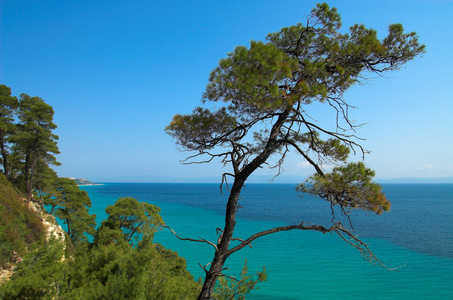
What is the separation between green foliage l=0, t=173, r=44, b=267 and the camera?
10.2 meters

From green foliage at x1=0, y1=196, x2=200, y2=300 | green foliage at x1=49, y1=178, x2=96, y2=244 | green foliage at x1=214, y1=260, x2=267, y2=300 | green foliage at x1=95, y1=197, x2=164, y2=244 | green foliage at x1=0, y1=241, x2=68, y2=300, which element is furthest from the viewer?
green foliage at x1=49, y1=178, x2=96, y2=244

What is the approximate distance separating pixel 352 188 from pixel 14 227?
14168 mm

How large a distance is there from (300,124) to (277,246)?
27465 mm

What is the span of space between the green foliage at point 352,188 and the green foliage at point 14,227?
24.6ft

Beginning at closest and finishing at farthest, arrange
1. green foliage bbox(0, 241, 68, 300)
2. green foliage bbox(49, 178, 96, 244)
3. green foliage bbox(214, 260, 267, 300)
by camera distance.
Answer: green foliage bbox(0, 241, 68, 300), green foliage bbox(214, 260, 267, 300), green foliage bbox(49, 178, 96, 244)

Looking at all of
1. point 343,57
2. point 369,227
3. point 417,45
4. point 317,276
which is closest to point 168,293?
point 343,57

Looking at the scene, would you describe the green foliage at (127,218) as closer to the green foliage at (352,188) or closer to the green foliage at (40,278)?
the green foliage at (40,278)

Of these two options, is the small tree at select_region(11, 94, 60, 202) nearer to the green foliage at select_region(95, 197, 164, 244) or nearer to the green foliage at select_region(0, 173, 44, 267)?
the green foliage at select_region(0, 173, 44, 267)

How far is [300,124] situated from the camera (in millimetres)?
4379

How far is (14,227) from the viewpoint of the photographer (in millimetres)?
12148

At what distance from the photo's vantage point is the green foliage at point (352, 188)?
12.8 ft

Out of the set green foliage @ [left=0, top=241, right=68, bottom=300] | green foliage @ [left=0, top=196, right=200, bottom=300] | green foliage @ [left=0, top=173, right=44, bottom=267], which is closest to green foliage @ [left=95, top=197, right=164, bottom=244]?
green foliage @ [left=0, top=173, right=44, bottom=267]

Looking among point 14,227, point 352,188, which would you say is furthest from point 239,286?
point 14,227

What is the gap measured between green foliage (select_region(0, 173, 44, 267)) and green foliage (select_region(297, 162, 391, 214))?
751 centimetres
